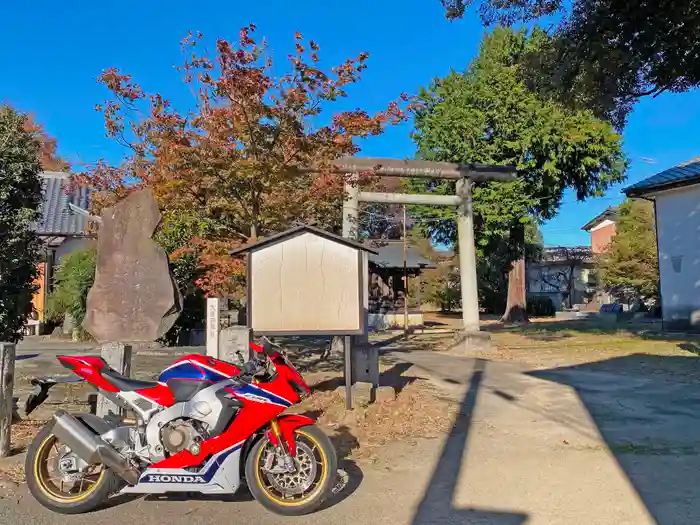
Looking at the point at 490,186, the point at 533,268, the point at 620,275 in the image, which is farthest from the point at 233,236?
the point at 533,268

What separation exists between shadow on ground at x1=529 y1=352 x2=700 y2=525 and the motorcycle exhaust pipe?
356 centimetres

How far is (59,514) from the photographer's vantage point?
400cm

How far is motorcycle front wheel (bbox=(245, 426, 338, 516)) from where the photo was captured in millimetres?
3922

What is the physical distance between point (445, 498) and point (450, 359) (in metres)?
8.85

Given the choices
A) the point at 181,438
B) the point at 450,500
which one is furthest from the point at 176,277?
the point at 450,500

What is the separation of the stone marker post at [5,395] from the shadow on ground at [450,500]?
12.5 feet

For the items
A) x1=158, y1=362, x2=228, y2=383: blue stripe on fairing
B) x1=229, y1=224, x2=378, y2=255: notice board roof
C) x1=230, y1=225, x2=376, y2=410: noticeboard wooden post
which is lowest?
x1=158, y1=362, x2=228, y2=383: blue stripe on fairing

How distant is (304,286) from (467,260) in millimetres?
8953

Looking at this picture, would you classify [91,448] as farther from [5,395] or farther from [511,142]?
[511,142]

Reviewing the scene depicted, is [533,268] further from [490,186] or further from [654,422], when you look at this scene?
[654,422]

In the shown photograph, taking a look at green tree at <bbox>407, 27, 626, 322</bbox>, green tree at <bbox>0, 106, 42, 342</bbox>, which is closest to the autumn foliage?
green tree at <bbox>0, 106, 42, 342</bbox>

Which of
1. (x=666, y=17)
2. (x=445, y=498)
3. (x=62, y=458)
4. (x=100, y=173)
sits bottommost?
(x=445, y=498)

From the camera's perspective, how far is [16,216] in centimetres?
870

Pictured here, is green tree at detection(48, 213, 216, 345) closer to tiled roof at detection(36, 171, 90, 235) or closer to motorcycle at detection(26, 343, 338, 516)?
tiled roof at detection(36, 171, 90, 235)
